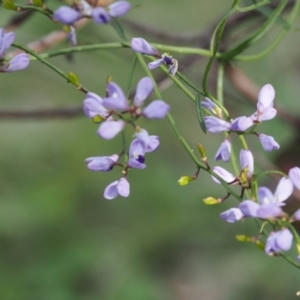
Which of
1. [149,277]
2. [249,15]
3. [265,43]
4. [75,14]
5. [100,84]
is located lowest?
[149,277]

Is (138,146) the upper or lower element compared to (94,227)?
upper

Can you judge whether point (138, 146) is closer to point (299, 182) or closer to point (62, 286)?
point (299, 182)

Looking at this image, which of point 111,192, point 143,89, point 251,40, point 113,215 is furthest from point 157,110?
point 113,215

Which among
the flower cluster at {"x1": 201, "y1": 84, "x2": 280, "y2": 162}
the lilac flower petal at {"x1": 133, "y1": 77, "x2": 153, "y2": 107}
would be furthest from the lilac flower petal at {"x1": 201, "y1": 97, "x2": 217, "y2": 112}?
the lilac flower petal at {"x1": 133, "y1": 77, "x2": 153, "y2": 107}

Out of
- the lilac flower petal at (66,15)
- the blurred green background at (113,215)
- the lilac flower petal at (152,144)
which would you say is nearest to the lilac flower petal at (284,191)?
the lilac flower petal at (152,144)

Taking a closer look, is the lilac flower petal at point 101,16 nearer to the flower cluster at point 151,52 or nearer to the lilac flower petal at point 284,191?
the flower cluster at point 151,52

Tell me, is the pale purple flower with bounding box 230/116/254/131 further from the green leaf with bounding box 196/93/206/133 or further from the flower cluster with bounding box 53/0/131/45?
the flower cluster with bounding box 53/0/131/45

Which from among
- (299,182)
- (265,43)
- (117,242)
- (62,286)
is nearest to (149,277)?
(117,242)
